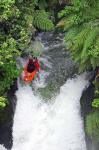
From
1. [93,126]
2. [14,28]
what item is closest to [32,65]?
[14,28]

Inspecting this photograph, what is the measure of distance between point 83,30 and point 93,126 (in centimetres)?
318

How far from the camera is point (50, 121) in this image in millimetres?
14922

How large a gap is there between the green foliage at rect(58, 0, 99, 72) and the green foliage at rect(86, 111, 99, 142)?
1.65 meters

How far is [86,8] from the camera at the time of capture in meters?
14.4

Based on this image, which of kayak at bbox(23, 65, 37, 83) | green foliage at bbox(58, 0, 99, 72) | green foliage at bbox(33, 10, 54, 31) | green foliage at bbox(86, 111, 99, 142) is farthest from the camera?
green foliage at bbox(33, 10, 54, 31)

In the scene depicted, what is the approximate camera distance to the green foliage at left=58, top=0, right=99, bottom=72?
13578mm

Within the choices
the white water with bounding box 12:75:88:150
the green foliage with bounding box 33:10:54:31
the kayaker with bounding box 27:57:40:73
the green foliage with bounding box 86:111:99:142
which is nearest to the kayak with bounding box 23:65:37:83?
the kayaker with bounding box 27:57:40:73

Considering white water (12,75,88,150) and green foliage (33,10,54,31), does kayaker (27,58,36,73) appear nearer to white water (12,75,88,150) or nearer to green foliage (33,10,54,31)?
white water (12,75,88,150)

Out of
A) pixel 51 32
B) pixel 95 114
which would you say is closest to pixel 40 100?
pixel 95 114

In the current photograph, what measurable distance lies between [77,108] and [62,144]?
1.46 metres

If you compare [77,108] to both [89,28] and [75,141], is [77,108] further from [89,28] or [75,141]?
[89,28]

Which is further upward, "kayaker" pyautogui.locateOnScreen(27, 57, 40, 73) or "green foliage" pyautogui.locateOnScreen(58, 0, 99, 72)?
"green foliage" pyautogui.locateOnScreen(58, 0, 99, 72)

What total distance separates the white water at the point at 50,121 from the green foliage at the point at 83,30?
1.44m

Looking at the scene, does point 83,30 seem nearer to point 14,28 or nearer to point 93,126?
point 14,28
